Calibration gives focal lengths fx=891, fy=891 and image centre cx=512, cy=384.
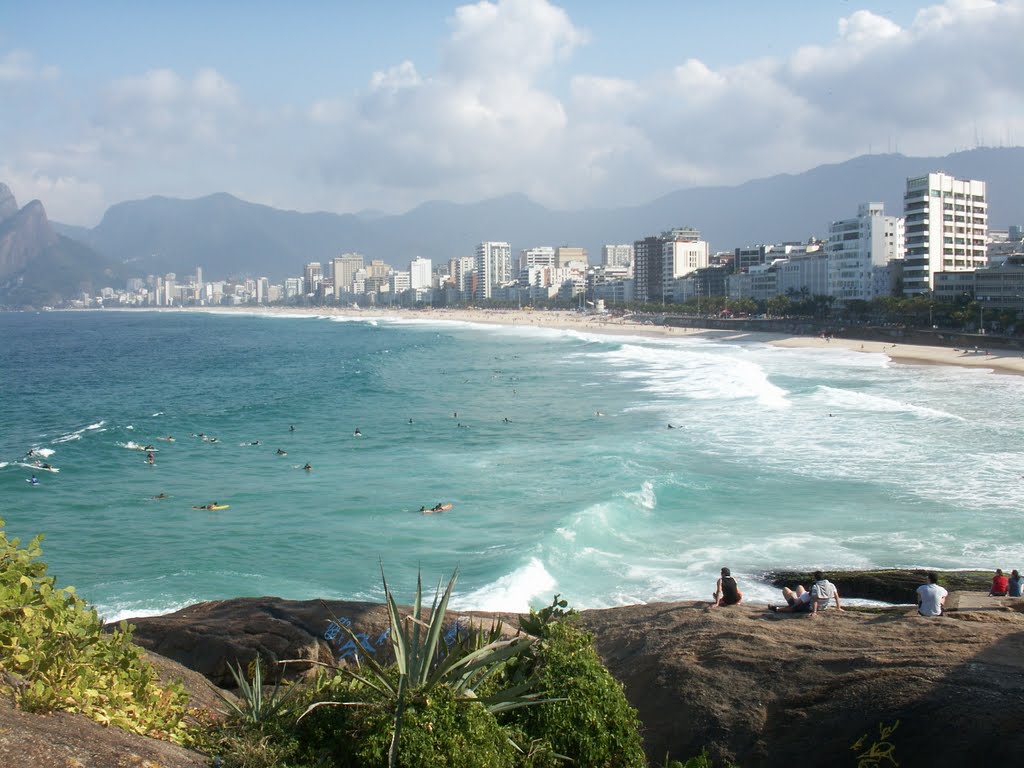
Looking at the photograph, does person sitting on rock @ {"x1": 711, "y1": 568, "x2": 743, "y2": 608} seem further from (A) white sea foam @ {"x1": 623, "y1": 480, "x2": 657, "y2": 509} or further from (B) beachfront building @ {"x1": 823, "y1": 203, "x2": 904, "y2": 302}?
(B) beachfront building @ {"x1": 823, "y1": 203, "x2": 904, "y2": 302}

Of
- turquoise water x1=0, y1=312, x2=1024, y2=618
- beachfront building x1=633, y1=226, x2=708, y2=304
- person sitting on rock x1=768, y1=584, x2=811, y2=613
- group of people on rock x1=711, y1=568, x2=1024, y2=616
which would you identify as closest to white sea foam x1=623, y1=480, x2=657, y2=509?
turquoise water x1=0, y1=312, x2=1024, y2=618

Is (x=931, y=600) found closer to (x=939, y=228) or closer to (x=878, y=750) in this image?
(x=878, y=750)

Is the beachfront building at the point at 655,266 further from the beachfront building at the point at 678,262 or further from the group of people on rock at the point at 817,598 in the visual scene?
the group of people on rock at the point at 817,598

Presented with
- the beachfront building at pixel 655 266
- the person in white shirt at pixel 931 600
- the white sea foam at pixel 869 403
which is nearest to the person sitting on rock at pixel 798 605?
the person in white shirt at pixel 931 600

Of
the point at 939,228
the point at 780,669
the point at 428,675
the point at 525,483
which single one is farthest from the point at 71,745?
the point at 939,228

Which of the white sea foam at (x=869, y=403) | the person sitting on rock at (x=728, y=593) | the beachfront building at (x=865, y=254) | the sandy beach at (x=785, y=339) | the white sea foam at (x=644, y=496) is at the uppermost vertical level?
the beachfront building at (x=865, y=254)

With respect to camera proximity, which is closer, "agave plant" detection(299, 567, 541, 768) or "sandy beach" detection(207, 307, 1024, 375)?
"agave plant" detection(299, 567, 541, 768)
